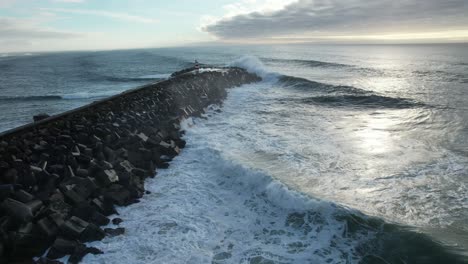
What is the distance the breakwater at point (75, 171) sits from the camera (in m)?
5.20

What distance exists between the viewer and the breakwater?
5.20 meters

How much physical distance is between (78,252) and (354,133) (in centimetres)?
1035

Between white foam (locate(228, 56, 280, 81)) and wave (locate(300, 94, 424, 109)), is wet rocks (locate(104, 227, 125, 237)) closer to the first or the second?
wave (locate(300, 94, 424, 109))

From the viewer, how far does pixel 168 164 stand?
9.09 m

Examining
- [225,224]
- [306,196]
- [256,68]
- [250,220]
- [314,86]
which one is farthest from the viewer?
[256,68]

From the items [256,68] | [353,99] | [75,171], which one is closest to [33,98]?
[256,68]

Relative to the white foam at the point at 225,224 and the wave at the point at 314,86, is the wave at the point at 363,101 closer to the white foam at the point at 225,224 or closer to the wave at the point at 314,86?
the wave at the point at 314,86

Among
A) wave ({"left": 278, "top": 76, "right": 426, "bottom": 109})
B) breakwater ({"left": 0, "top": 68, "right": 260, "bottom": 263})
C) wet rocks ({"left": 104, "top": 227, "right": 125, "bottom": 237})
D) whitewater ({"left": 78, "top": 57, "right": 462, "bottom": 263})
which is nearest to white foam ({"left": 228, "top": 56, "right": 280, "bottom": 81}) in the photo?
wave ({"left": 278, "top": 76, "right": 426, "bottom": 109})

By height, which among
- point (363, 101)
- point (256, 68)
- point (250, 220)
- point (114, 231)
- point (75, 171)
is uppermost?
point (256, 68)

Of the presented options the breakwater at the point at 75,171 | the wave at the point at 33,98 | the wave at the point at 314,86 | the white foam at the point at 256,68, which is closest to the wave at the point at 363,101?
the wave at the point at 314,86

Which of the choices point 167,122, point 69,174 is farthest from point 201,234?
point 167,122

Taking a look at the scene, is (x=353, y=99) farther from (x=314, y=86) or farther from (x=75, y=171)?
(x=75, y=171)

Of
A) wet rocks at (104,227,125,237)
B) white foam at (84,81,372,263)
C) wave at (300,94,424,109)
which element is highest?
wave at (300,94,424,109)

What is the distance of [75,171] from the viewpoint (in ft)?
22.8
